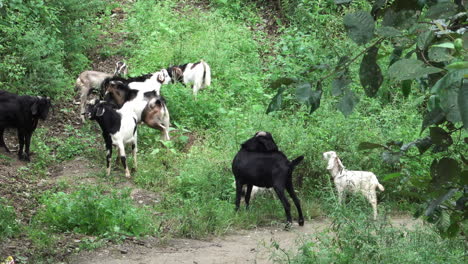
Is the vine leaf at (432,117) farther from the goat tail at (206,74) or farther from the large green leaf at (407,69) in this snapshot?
the goat tail at (206,74)

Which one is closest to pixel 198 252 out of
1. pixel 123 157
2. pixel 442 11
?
pixel 123 157

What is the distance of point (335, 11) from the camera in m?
18.5

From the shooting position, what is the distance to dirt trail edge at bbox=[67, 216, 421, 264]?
7.18 metres

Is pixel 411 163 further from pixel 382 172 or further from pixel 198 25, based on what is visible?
pixel 198 25

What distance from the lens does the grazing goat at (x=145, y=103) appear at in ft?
40.1

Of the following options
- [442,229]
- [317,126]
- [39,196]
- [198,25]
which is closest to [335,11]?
[198,25]

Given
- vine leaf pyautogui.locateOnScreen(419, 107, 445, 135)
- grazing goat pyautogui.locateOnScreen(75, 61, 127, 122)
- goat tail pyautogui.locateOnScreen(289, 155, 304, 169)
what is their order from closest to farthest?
vine leaf pyautogui.locateOnScreen(419, 107, 445, 135) → goat tail pyautogui.locateOnScreen(289, 155, 304, 169) → grazing goat pyautogui.locateOnScreen(75, 61, 127, 122)

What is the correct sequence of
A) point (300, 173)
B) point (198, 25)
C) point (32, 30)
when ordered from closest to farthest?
point (300, 173) → point (32, 30) → point (198, 25)

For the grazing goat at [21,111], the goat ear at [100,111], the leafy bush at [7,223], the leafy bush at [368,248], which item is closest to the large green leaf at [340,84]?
the leafy bush at [368,248]

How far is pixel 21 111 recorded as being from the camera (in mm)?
11156

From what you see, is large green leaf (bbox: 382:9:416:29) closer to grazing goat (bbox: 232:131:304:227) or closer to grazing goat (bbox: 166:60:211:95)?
grazing goat (bbox: 232:131:304:227)

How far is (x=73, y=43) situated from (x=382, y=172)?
25.9 ft

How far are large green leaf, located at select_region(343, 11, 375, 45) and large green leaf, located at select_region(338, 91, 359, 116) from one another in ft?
0.79

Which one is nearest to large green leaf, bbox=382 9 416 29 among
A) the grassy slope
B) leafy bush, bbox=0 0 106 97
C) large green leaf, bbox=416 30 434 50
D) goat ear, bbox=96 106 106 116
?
large green leaf, bbox=416 30 434 50
